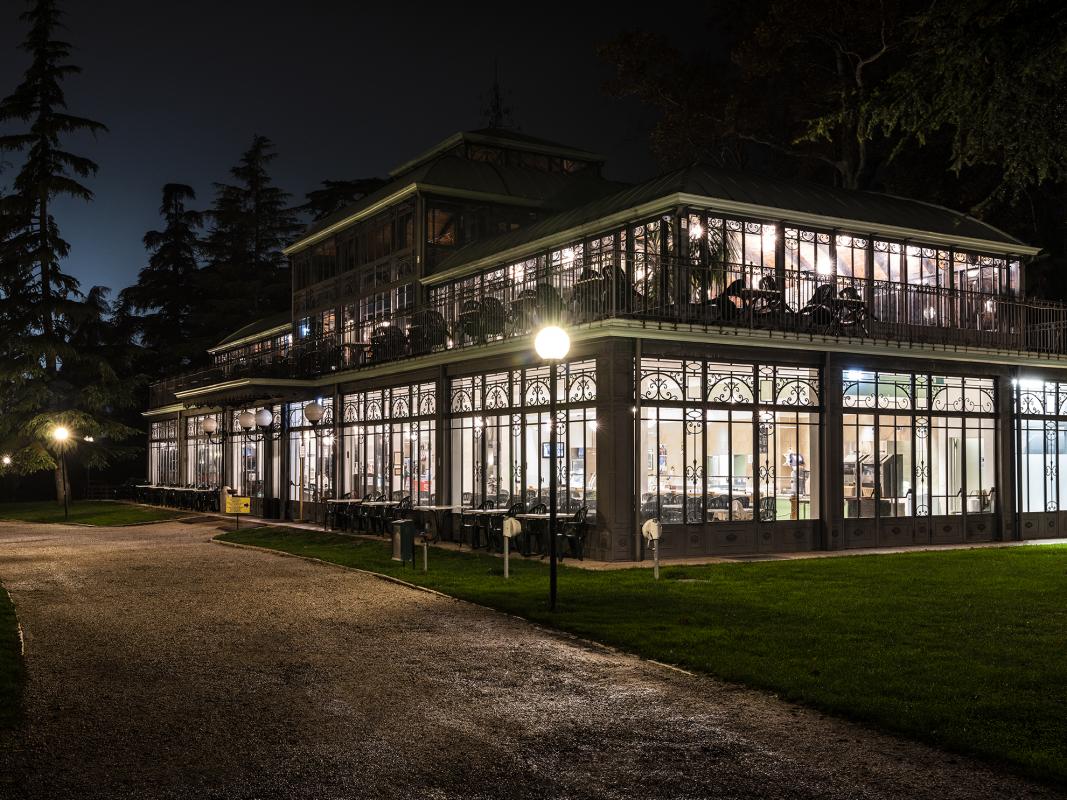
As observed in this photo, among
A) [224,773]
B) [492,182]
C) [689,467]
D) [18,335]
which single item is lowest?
[224,773]

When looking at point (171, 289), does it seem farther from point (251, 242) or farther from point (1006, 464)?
point (1006, 464)

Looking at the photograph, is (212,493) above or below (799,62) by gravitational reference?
below

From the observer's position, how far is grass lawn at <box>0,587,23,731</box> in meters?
8.42

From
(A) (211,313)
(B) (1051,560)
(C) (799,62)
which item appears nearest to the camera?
(B) (1051,560)

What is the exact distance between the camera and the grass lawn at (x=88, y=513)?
37.1 m

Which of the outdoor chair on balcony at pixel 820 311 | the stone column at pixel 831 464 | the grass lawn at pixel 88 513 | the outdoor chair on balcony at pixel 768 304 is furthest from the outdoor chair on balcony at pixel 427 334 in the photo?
the grass lawn at pixel 88 513

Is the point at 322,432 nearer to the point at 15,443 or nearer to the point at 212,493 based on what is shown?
the point at 212,493

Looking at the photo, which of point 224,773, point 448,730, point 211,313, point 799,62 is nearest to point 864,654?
point 448,730

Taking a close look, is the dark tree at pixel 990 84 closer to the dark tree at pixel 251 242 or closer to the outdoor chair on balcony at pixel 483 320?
the outdoor chair on balcony at pixel 483 320

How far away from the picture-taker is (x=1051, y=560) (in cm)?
1919

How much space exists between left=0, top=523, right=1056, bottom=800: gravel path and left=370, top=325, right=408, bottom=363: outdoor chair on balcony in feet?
51.5

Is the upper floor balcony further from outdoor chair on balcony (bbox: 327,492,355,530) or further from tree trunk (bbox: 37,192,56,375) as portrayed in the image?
tree trunk (bbox: 37,192,56,375)

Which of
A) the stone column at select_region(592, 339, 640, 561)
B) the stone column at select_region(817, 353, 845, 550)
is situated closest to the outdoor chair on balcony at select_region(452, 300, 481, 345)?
the stone column at select_region(592, 339, 640, 561)

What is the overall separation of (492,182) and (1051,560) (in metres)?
19.4
